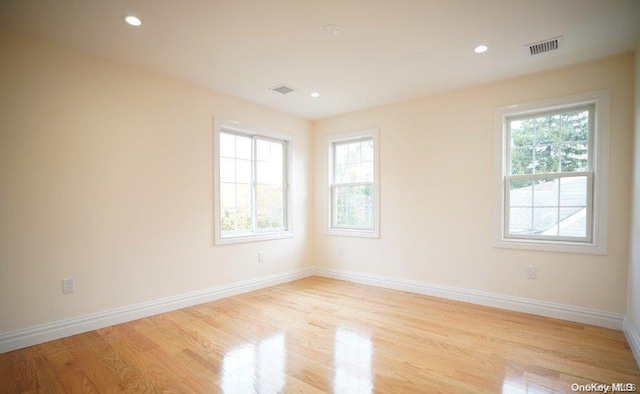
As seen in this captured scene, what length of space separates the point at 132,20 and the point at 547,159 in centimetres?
406

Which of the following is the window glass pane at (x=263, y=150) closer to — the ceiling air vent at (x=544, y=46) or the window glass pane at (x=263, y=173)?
the window glass pane at (x=263, y=173)

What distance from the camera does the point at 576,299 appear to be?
3178 millimetres

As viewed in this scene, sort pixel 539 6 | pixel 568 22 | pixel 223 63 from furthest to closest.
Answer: pixel 223 63
pixel 568 22
pixel 539 6

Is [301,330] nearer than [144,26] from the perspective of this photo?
No

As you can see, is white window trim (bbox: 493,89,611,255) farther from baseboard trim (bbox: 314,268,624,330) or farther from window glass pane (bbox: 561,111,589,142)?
baseboard trim (bbox: 314,268,624,330)

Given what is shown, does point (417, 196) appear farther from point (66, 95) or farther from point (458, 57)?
point (66, 95)

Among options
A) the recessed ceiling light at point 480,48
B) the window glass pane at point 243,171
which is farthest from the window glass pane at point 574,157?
the window glass pane at point 243,171

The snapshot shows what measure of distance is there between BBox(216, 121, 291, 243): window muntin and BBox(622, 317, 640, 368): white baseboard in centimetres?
382

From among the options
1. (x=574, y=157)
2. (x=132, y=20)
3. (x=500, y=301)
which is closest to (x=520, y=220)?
(x=574, y=157)

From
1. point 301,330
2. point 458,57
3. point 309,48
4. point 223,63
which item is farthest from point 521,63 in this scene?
point 301,330

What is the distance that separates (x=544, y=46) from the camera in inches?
111

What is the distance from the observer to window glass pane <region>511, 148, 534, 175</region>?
138 inches

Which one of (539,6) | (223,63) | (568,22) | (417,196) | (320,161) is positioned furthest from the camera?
(320,161)

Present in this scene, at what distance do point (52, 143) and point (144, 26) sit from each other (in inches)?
51.1
